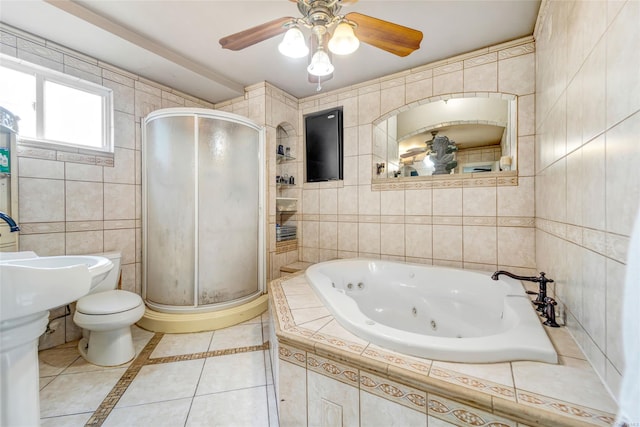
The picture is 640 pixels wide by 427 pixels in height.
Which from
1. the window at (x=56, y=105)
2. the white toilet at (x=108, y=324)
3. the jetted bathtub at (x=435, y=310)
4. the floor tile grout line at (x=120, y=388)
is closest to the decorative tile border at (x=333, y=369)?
the jetted bathtub at (x=435, y=310)

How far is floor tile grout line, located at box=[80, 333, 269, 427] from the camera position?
1.31 metres

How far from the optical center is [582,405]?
2.48 feet

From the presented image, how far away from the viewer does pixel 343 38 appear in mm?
1243

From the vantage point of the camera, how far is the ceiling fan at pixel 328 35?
1.24 metres

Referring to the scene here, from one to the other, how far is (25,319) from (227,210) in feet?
5.45

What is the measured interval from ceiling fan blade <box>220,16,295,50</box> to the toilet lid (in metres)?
1.77

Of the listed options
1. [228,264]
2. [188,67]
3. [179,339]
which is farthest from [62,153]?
[179,339]

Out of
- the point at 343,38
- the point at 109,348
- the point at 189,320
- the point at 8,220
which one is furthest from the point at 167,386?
the point at 343,38

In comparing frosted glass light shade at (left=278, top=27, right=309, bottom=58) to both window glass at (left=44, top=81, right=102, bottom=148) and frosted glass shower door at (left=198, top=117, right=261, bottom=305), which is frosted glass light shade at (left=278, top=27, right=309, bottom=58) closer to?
frosted glass shower door at (left=198, top=117, right=261, bottom=305)

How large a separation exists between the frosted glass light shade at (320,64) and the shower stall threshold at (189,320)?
2.01m

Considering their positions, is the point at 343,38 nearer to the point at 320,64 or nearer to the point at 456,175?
the point at 320,64

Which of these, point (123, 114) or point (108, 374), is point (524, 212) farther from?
point (123, 114)

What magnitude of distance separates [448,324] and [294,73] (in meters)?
2.54

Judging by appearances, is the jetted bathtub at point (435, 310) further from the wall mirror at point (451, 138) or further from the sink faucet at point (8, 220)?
the sink faucet at point (8, 220)
